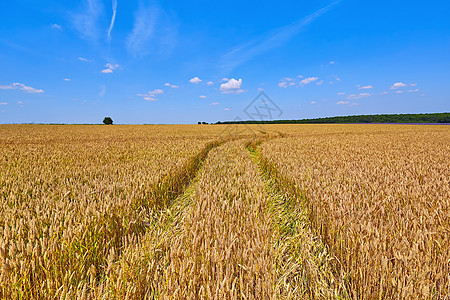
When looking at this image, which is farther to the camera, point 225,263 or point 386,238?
point 386,238

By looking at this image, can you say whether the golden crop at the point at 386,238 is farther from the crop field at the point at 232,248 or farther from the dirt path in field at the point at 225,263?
the dirt path in field at the point at 225,263

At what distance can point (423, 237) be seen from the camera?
1814 mm

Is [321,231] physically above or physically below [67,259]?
below

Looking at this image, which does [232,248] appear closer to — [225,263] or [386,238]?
[225,263]

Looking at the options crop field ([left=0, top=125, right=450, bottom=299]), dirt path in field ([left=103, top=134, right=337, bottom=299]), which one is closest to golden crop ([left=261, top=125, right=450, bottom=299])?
→ crop field ([left=0, top=125, right=450, bottom=299])

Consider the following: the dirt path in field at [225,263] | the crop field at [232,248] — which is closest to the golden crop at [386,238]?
the crop field at [232,248]

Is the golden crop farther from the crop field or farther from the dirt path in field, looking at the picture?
the dirt path in field

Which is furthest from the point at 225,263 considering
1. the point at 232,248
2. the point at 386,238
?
the point at 386,238

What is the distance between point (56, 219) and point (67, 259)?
27.7 inches

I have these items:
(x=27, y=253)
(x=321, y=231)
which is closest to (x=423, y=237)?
(x=321, y=231)

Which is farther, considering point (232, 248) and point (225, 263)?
point (232, 248)

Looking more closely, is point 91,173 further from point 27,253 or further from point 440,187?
point 440,187

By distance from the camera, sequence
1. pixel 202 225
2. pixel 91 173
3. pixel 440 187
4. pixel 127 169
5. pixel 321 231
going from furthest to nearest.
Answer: pixel 127 169
pixel 91 173
pixel 440 187
pixel 321 231
pixel 202 225

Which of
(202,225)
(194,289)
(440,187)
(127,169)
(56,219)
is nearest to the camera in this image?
(194,289)
